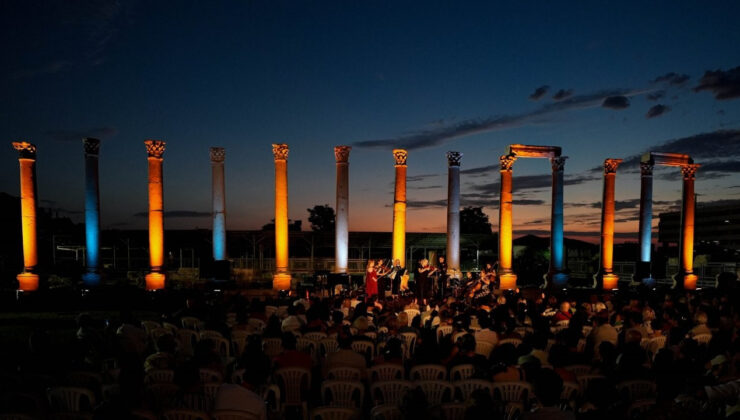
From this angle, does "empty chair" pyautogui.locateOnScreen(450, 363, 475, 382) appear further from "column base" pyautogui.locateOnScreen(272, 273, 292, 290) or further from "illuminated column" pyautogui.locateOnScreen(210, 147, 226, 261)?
"illuminated column" pyautogui.locateOnScreen(210, 147, 226, 261)

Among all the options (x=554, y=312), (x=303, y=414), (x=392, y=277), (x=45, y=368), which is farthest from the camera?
(x=392, y=277)

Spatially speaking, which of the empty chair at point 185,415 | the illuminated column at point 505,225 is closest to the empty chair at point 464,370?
the empty chair at point 185,415

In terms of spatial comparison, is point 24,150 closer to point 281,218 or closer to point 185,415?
point 281,218

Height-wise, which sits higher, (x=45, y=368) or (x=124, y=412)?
(x=124, y=412)

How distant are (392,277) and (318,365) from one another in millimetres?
13033

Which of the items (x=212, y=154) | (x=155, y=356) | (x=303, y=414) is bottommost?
(x=303, y=414)

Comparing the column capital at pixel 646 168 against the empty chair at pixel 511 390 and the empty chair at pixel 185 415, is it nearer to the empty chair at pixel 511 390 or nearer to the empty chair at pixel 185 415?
the empty chair at pixel 511 390

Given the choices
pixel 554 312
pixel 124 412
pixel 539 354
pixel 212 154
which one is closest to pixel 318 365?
pixel 539 354

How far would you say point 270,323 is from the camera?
10656 mm

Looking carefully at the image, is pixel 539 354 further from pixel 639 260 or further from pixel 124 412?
pixel 639 260

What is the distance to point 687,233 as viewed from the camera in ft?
105

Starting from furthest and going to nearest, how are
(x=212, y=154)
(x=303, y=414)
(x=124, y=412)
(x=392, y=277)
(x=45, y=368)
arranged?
1. (x=212, y=154)
2. (x=392, y=277)
3. (x=45, y=368)
4. (x=303, y=414)
5. (x=124, y=412)

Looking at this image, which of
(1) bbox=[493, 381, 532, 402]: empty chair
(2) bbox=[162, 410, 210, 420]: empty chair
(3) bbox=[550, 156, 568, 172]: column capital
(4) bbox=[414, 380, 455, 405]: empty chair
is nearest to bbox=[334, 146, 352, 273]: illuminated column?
(3) bbox=[550, 156, 568, 172]: column capital

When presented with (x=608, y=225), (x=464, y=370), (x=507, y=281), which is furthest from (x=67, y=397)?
(x=608, y=225)
